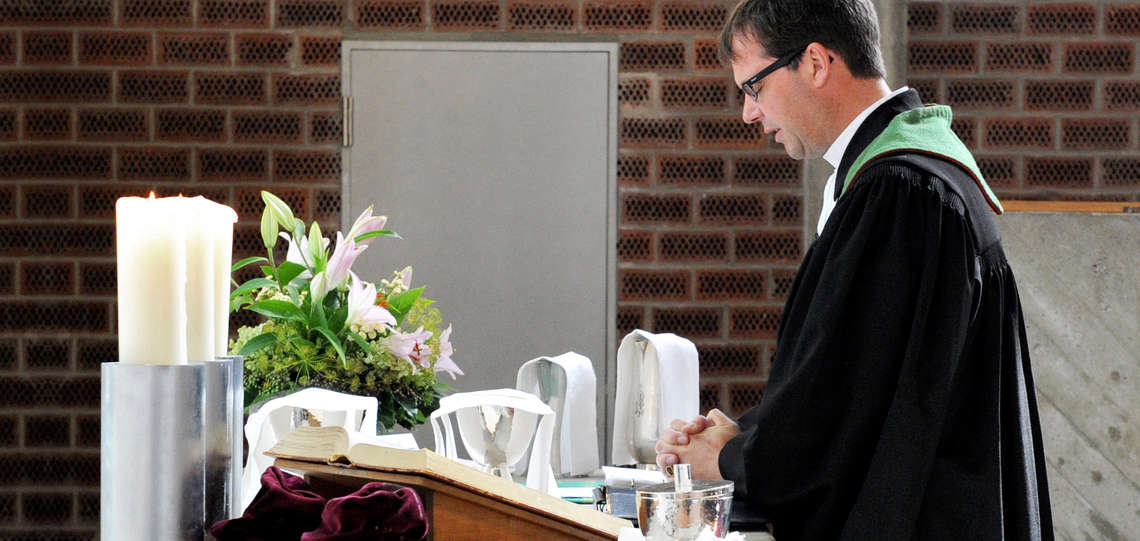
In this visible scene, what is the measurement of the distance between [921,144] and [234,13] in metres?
2.87

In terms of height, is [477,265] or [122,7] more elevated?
[122,7]

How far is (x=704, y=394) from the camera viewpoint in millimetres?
4023

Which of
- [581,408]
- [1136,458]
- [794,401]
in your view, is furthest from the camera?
[1136,458]

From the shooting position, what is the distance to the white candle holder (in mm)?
828

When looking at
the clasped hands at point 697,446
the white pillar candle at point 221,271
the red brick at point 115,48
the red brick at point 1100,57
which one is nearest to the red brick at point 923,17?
the red brick at point 1100,57

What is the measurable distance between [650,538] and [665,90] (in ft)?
10.1

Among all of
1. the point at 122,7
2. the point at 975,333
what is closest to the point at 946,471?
the point at 975,333

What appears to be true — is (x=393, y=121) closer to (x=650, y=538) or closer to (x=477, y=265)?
(x=477, y=265)

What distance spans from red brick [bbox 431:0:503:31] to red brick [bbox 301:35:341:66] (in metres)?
0.33

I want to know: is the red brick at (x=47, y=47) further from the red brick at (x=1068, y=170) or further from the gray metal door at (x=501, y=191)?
the red brick at (x=1068, y=170)

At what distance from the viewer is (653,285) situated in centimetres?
399

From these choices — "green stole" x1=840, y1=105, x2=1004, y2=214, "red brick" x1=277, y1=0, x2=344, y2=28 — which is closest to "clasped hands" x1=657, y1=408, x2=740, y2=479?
"green stole" x1=840, y1=105, x2=1004, y2=214

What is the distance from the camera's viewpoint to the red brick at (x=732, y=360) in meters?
4.02

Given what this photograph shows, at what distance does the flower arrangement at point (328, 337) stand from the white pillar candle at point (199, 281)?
0.64 m
